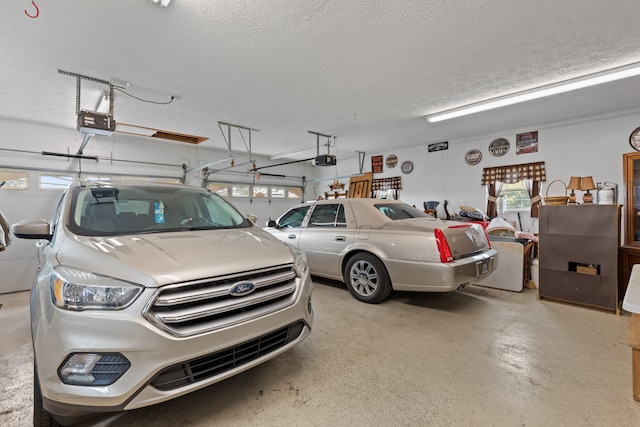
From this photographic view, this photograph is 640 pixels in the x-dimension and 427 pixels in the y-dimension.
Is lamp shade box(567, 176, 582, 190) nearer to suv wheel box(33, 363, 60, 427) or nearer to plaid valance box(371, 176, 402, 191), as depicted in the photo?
plaid valance box(371, 176, 402, 191)

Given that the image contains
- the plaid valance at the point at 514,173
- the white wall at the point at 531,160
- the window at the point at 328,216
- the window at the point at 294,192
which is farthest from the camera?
the window at the point at 294,192

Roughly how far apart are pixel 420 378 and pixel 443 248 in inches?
55.8

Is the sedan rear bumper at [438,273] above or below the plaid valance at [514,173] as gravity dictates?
below

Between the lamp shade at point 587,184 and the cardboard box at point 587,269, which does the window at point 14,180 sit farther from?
the lamp shade at point 587,184

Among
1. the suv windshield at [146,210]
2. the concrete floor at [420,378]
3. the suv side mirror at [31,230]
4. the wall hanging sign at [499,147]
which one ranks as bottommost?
the concrete floor at [420,378]

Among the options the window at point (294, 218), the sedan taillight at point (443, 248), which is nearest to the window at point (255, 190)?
the window at point (294, 218)

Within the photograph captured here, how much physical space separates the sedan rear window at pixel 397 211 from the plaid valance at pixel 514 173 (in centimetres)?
363

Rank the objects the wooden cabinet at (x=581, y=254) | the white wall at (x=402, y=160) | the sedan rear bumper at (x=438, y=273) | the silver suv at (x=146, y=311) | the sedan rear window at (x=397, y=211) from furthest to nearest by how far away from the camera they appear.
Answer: the white wall at (x=402, y=160) < the sedan rear window at (x=397, y=211) < the wooden cabinet at (x=581, y=254) < the sedan rear bumper at (x=438, y=273) < the silver suv at (x=146, y=311)

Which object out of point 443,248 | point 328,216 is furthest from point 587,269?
point 328,216

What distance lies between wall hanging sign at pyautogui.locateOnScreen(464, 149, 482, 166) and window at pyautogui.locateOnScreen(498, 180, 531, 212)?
86cm

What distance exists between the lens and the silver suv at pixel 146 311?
4.08ft

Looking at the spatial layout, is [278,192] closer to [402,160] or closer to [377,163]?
[377,163]

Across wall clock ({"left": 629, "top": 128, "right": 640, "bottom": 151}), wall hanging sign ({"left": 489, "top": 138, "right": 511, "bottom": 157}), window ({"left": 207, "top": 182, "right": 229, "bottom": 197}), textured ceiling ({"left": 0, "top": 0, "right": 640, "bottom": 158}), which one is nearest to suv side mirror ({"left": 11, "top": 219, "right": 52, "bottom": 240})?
textured ceiling ({"left": 0, "top": 0, "right": 640, "bottom": 158})

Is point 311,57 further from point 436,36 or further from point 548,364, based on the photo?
point 548,364
